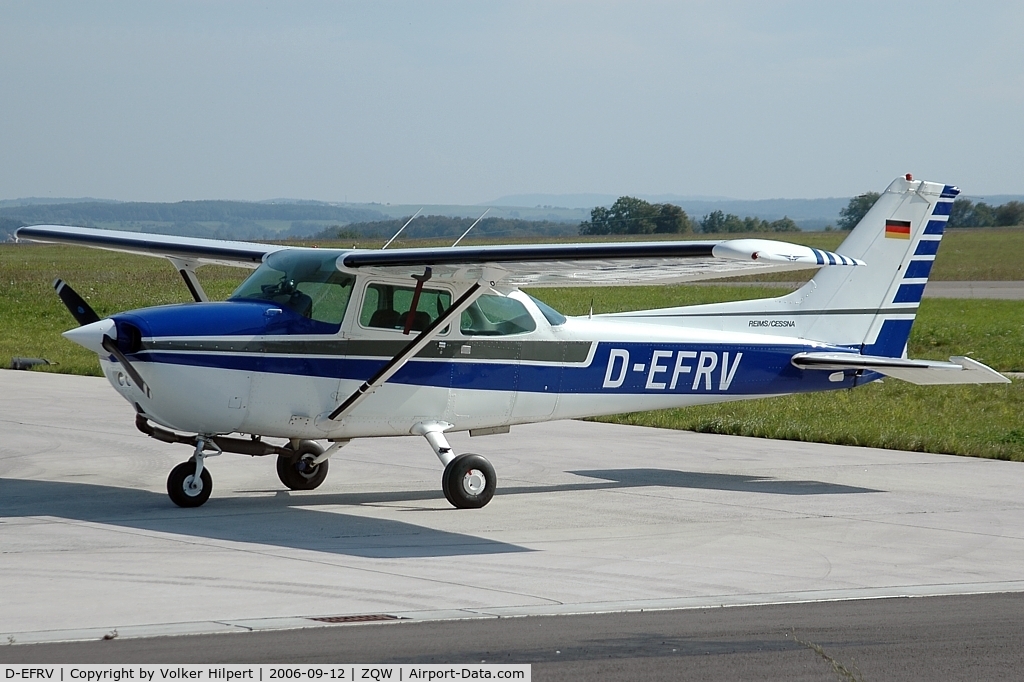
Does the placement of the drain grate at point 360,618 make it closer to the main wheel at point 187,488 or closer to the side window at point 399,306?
the main wheel at point 187,488

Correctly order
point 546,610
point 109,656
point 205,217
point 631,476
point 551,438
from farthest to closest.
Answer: point 205,217 < point 551,438 < point 631,476 < point 546,610 < point 109,656

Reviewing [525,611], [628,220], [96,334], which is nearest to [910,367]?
[525,611]

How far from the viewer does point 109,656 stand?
18.9 feet

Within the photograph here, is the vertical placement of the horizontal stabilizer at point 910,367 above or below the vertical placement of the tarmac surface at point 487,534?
above

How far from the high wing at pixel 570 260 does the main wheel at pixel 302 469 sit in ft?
5.83

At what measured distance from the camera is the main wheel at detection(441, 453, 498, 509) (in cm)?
1020

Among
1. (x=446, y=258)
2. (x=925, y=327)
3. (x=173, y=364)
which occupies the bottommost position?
(x=925, y=327)

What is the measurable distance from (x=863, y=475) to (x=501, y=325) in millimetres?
4169

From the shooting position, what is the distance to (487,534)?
9.22 metres

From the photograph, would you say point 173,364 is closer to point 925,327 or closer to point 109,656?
point 109,656

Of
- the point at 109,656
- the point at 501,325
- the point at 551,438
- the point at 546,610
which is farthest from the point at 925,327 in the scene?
the point at 109,656

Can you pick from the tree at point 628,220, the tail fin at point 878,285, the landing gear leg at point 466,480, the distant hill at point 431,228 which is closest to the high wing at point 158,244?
the distant hill at point 431,228

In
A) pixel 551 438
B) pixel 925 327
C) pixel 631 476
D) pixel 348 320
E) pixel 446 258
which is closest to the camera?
pixel 446 258

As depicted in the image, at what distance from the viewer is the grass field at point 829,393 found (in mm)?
15000
